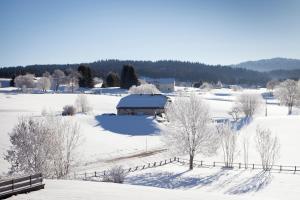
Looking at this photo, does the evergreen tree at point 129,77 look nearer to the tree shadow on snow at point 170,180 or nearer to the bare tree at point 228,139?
the bare tree at point 228,139

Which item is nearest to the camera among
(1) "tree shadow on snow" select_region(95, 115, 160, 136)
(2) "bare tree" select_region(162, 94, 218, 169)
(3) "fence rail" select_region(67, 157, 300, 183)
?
(3) "fence rail" select_region(67, 157, 300, 183)

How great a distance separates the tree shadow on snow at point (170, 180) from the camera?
37.1 meters

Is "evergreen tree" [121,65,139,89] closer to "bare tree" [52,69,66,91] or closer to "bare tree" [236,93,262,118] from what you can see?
"bare tree" [52,69,66,91]

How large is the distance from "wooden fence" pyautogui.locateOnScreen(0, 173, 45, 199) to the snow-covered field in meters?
0.55

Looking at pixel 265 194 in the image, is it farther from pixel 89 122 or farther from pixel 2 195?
pixel 89 122

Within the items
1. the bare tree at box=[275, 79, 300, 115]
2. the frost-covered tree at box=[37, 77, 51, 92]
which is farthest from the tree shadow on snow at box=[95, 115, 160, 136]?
the frost-covered tree at box=[37, 77, 51, 92]

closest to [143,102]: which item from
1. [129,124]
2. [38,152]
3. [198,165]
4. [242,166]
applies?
[129,124]

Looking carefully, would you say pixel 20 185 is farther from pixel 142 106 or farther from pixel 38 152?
pixel 142 106

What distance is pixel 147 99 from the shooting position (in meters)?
92.1

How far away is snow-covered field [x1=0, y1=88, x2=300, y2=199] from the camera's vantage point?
77.9ft

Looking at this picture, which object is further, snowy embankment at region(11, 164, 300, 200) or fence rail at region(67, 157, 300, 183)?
fence rail at region(67, 157, 300, 183)

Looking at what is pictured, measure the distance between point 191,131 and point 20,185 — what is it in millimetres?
30926

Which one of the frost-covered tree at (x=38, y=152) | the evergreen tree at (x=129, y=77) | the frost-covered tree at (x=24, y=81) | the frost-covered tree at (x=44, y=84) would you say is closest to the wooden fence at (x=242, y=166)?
the frost-covered tree at (x=38, y=152)

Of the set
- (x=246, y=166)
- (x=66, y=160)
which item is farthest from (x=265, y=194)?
(x=66, y=160)
